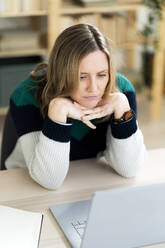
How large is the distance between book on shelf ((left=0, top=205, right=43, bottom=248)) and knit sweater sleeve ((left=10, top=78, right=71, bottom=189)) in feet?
0.55

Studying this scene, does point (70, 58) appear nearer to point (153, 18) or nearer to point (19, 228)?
point (19, 228)

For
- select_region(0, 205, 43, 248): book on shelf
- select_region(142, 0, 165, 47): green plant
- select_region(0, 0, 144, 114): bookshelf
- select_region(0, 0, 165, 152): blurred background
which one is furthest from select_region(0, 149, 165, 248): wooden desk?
select_region(142, 0, 165, 47): green plant

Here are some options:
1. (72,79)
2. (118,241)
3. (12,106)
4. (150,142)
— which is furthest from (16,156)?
(150,142)

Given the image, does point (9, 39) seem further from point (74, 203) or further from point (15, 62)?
point (74, 203)

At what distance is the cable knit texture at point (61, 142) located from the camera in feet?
4.59

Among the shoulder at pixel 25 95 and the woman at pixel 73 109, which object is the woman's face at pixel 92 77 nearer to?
the woman at pixel 73 109

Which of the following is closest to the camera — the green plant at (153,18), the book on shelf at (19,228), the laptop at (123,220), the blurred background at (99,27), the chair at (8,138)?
the laptop at (123,220)

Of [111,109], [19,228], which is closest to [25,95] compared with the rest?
[111,109]

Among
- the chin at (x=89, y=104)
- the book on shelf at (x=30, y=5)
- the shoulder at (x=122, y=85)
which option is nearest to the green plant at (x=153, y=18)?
the book on shelf at (x=30, y=5)

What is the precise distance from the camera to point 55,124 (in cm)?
139

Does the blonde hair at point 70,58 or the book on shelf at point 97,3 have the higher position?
the blonde hair at point 70,58

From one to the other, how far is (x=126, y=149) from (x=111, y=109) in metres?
0.14

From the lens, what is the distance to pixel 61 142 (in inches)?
55.2

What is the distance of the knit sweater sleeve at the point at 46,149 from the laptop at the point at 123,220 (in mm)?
241
